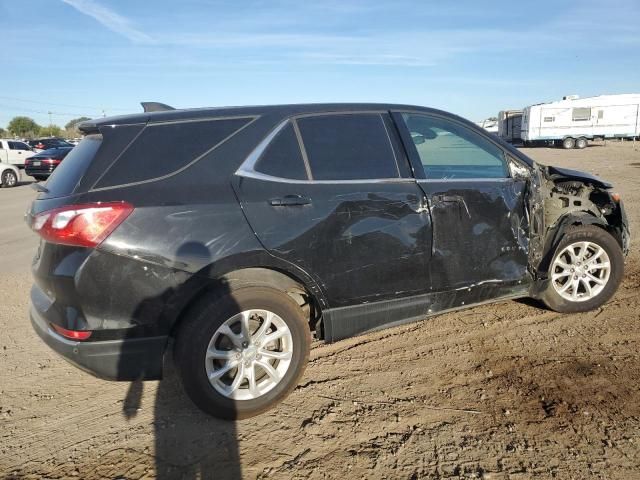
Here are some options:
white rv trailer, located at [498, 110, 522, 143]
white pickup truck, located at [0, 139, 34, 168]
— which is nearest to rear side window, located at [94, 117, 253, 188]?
white pickup truck, located at [0, 139, 34, 168]

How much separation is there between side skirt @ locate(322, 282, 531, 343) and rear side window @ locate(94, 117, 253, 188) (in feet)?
4.25

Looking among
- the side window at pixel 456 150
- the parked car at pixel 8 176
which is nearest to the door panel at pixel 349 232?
the side window at pixel 456 150

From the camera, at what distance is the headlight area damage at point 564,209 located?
12.8 ft

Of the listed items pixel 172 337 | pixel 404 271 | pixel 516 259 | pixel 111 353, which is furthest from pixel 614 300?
pixel 111 353

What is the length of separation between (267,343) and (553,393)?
1.85 m

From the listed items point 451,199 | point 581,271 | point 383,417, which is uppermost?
point 451,199

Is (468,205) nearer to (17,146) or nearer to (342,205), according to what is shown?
(342,205)

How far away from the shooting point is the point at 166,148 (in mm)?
2787

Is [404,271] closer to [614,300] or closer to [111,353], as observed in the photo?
[111,353]

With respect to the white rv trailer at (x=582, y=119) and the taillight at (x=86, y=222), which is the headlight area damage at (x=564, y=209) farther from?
the white rv trailer at (x=582, y=119)

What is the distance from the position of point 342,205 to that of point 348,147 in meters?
0.45

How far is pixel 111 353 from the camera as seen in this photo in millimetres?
2617

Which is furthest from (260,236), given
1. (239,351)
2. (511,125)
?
(511,125)

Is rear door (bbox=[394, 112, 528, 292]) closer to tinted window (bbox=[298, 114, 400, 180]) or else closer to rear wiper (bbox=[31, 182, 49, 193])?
tinted window (bbox=[298, 114, 400, 180])
